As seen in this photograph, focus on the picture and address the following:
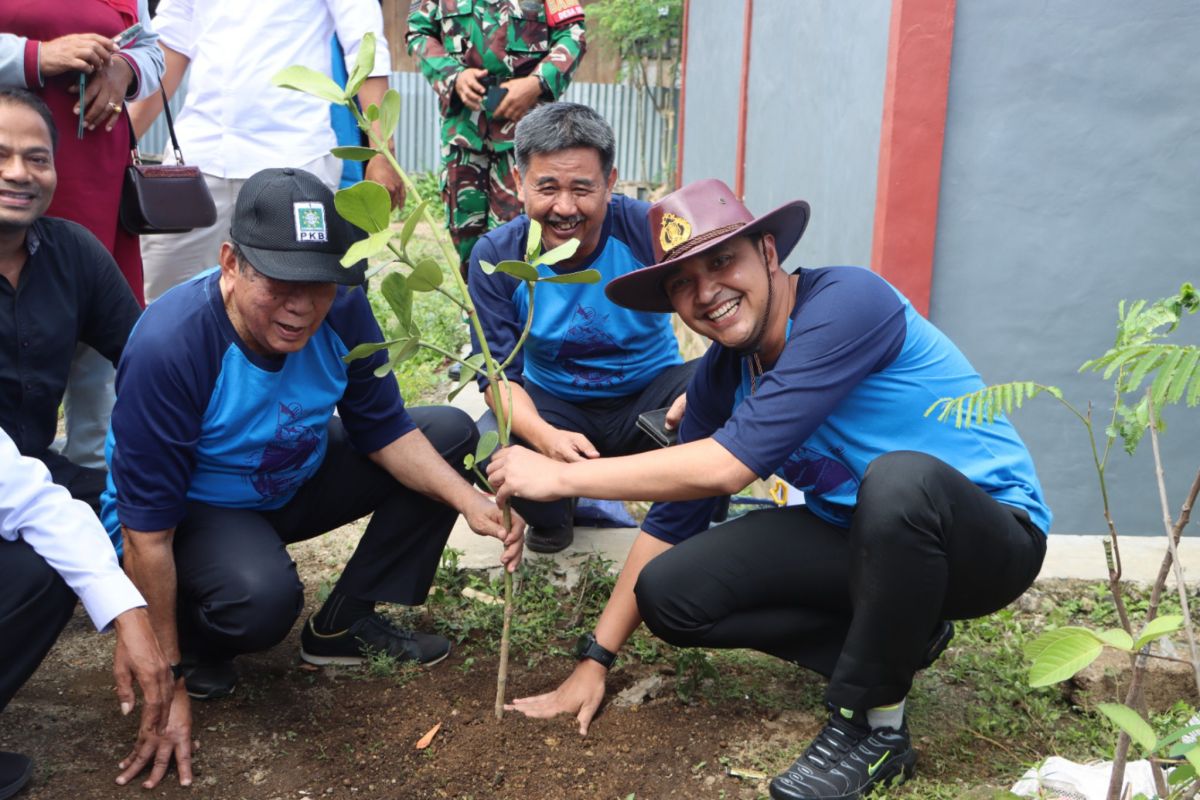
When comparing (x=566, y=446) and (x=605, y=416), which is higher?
(x=566, y=446)

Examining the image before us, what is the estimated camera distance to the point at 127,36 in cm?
337

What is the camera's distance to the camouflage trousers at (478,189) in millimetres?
4559

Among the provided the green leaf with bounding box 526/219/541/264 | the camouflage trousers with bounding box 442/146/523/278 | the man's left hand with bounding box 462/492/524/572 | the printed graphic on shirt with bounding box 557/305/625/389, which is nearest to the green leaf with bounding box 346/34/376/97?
the green leaf with bounding box 526/219/541/264

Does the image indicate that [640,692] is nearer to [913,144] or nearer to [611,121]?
[913,144]

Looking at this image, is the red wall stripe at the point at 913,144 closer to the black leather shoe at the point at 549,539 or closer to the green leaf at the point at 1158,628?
the black leather shoe at the point at 549,539

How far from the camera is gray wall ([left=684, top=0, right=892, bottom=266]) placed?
4168 mm

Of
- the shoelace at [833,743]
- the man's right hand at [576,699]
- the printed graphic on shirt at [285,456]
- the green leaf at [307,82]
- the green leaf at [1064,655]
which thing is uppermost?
the green leaf at [307,82]

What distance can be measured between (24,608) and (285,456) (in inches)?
25.7

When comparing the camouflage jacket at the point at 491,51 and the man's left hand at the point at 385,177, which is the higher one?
the camouflage jacket at the point at 491,51

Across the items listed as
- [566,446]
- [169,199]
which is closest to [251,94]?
[169,199]

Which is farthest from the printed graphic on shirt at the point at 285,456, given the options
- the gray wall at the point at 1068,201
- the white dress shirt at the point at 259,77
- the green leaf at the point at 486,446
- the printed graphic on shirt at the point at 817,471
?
the gray wall at the point at 1068,201

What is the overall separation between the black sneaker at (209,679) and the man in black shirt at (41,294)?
62 cm

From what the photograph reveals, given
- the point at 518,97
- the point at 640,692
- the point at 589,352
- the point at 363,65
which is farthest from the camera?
the point at 518,97

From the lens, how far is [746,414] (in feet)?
7.45
